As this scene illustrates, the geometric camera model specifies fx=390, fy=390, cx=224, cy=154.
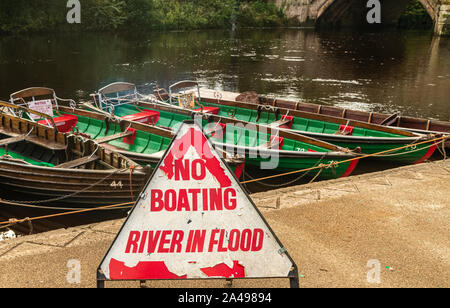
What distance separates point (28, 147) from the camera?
12453 mm

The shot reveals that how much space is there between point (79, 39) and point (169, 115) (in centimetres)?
3884

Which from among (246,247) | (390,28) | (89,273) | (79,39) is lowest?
(89,273)

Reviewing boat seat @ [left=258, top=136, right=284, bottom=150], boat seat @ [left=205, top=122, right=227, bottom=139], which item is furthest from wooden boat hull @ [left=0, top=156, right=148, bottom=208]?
boat seat @ [left=205, top=122, right=227, bottom=139]

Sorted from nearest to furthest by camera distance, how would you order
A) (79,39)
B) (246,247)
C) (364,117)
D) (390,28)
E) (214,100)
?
(246,247), (364,117), (214,100), (79,39), (390,28)

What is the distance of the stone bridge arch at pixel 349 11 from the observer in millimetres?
63719

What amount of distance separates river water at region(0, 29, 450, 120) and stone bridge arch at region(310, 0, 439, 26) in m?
12.7

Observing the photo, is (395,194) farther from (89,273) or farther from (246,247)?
(89,273)

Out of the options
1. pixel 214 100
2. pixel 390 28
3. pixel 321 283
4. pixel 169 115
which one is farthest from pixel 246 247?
pixel 390 28

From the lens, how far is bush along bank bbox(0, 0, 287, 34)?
48219 millimetres

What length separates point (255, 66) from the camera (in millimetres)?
34781

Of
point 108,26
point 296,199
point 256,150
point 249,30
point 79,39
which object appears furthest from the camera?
point 249,30

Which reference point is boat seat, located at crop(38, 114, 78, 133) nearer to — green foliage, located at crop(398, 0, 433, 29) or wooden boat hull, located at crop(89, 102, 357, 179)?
wooden boat hull, located at crop(89, 102, 357, 179)

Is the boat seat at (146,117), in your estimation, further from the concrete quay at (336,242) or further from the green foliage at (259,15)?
the green foliage at (259,15)

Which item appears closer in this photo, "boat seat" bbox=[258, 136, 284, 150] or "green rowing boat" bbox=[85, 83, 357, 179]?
"green rowing boat" bbox=[85, 83, 357, 179]
